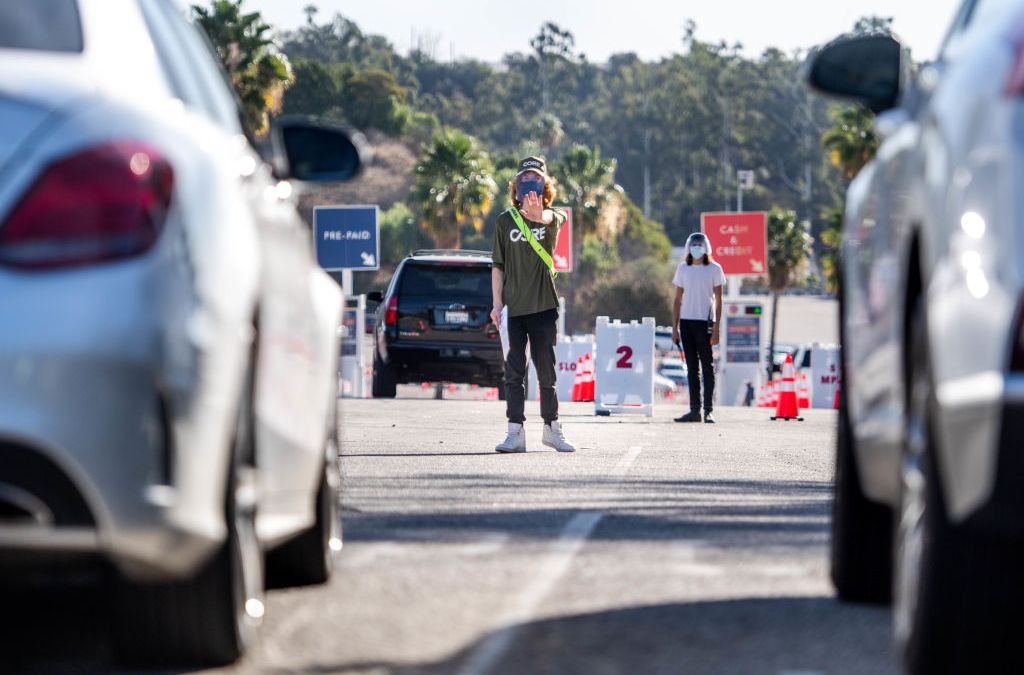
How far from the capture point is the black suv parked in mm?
25766

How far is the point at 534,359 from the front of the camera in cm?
1340

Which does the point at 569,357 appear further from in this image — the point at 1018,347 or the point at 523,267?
the point at 1018,347

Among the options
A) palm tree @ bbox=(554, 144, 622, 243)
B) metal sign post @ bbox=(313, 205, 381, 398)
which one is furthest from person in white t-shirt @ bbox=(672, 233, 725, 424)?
palm tree @ bbox=(554, 144, 622, 243)

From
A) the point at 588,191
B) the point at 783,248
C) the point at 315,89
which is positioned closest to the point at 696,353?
the point at 588,191

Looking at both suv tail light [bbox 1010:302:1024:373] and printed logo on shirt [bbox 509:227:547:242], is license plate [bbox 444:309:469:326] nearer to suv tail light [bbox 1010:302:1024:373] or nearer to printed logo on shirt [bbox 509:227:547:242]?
printed logo on shirt [bbox 509:227:547:242]

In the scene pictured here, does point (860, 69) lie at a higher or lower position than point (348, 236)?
lower

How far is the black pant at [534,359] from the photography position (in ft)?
43.6

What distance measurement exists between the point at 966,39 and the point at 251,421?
5.82 ft

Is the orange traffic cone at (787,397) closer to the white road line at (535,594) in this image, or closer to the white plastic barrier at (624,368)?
the white plastic barrier at (624,368)

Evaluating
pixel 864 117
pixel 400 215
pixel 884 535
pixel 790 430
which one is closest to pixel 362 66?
pixel 400 215

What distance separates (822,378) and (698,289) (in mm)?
20989

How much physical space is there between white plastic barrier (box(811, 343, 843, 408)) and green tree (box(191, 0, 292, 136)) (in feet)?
63.9

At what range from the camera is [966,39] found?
4637 mm

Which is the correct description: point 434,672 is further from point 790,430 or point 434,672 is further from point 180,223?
point 790,430
